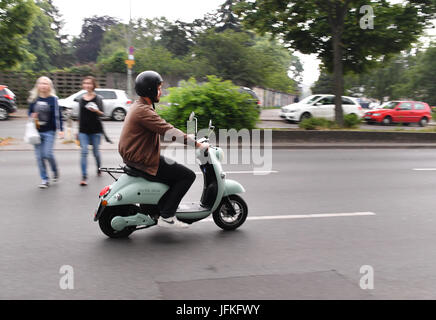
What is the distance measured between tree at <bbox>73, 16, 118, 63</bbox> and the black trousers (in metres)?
63.5

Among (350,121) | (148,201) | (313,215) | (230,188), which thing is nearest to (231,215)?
(230,188)

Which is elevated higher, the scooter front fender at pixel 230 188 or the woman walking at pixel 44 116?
the woman walking at pixel 44 116

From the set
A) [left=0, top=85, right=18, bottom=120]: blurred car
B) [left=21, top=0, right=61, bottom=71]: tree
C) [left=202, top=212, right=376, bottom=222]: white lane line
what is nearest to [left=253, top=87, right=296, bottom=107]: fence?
[left=0, top=85, right=18, bottom=120]: blurred car

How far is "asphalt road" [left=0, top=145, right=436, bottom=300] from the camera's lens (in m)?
3.82

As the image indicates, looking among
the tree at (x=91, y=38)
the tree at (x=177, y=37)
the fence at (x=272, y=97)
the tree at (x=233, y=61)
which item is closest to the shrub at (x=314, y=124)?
the tree at (x=233, y=61)

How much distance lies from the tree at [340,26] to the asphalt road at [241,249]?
11.2 metres

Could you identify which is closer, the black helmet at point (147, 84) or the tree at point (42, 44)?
the black helmet at point (147, 84)

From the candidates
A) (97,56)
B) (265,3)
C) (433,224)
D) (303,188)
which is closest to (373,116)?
(265,3)

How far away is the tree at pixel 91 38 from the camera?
65.7 metres

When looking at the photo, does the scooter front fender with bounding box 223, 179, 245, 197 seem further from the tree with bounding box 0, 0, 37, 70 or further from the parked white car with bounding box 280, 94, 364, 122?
the parked white car with bounding box 280, 94, 364, 122

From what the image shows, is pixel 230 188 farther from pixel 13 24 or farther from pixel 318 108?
pixel 318 108

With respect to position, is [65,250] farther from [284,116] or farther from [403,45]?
[284,116]

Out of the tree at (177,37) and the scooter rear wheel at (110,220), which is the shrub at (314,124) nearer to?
the scooter rear wheel at (110,220)
